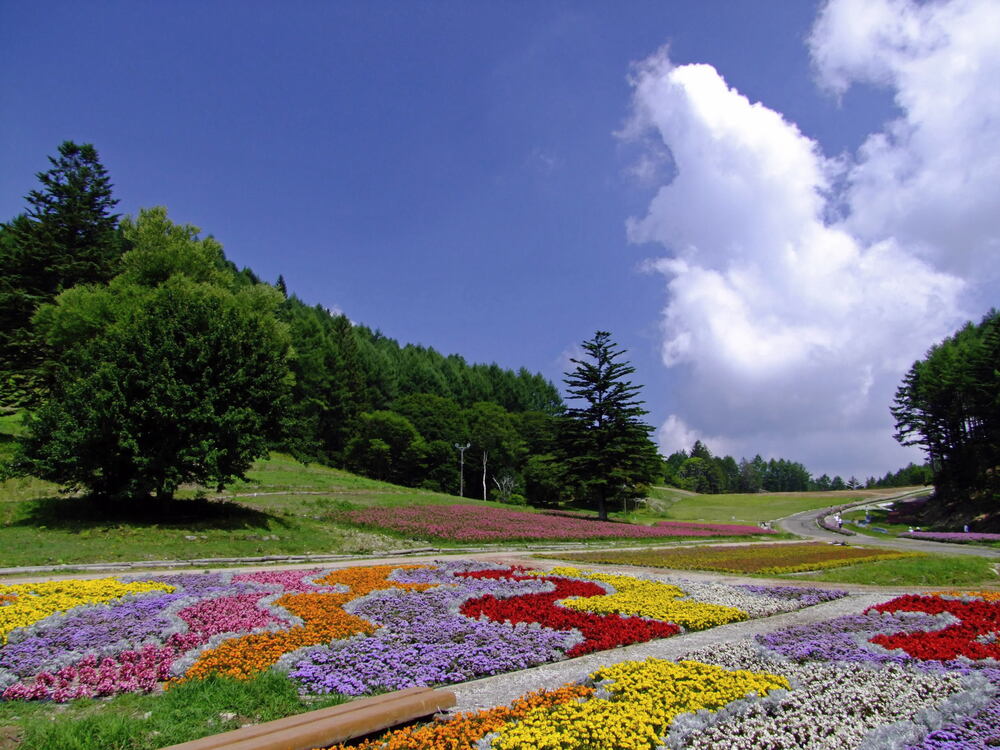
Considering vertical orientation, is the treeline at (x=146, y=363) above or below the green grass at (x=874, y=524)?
above

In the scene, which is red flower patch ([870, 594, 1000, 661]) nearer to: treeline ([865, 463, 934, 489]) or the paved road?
the paved road

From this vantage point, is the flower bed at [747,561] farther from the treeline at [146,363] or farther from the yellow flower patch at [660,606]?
the treeline at [146,363]

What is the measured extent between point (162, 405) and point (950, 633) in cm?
2740

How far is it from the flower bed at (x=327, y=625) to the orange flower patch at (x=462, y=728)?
1.74m

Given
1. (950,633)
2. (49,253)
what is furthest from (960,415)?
(49,253)

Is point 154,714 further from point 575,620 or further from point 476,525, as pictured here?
point 476,525

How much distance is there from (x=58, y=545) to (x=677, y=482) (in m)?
142

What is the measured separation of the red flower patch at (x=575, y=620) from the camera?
1001 cm

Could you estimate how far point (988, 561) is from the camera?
2323 centimetres

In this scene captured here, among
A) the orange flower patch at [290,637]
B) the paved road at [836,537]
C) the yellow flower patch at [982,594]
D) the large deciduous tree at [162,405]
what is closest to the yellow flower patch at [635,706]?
the orange flower patch at [290,637]

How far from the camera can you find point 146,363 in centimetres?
2561

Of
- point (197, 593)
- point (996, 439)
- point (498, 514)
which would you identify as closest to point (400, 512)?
point (498, 514)

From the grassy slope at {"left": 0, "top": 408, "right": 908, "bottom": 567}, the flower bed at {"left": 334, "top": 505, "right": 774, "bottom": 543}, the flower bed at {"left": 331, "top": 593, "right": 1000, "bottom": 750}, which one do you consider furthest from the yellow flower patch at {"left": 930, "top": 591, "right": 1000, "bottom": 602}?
the grassy slope at {"left": 0, "top": 408, "right": 908, "bottom": 567}

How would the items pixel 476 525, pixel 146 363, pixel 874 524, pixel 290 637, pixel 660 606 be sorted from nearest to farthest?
pixel 290 637 → pixel 660 606 → pixel 146 363 → pixel 476 525 → pixel 874 524
